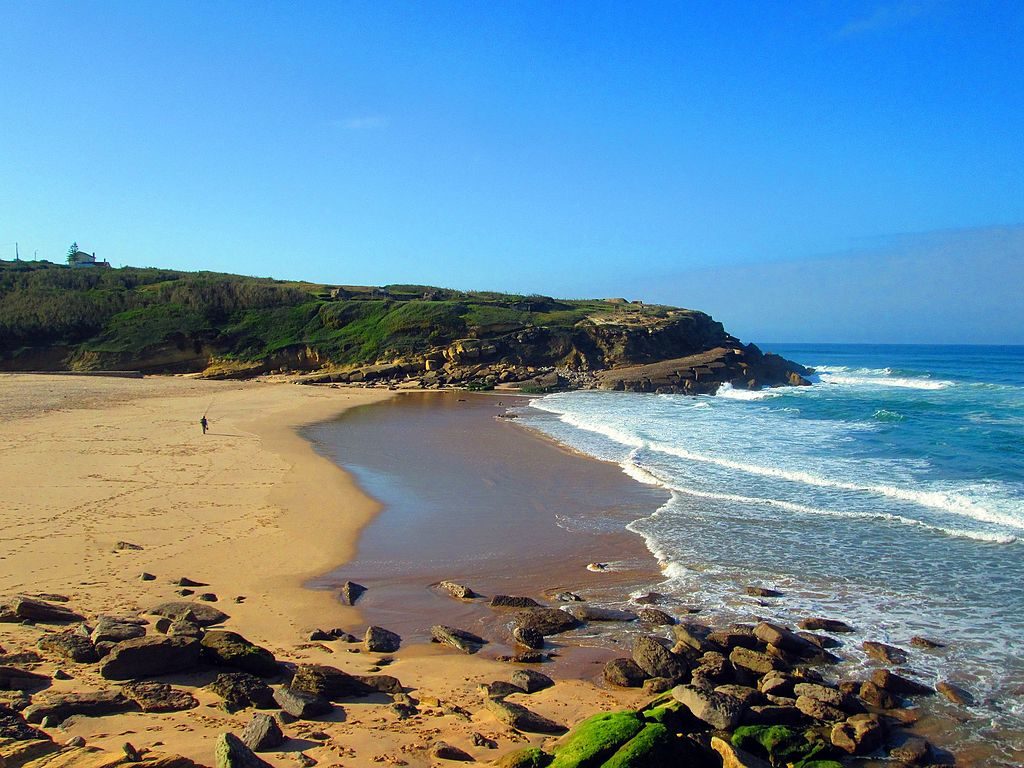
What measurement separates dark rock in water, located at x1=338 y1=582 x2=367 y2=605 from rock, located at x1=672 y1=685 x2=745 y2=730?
4512mm

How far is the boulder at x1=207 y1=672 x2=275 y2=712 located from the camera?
6082 millimetres

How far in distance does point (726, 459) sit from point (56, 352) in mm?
47047

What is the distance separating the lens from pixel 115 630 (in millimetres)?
7125

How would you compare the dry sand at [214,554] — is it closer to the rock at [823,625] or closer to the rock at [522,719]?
the rock at [522,719]

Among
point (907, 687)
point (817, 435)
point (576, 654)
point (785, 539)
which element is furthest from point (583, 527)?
point (817, 435)

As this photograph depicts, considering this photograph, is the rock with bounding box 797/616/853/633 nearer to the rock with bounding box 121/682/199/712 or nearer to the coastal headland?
the coastal headland

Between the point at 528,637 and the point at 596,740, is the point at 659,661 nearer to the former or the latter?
the point at 528,637

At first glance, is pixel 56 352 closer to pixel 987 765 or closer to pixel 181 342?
pixel 181 342

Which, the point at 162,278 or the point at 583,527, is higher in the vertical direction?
the point at 162,278

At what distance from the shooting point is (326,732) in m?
5.82

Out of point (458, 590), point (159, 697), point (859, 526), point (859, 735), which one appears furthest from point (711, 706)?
point (859, 526)

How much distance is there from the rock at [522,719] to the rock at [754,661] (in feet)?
7.41

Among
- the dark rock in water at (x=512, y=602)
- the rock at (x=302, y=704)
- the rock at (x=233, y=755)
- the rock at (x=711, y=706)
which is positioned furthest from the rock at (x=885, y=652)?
the rock at (x=233, y=755)

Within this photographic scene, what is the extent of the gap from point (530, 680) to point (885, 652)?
393 cm
